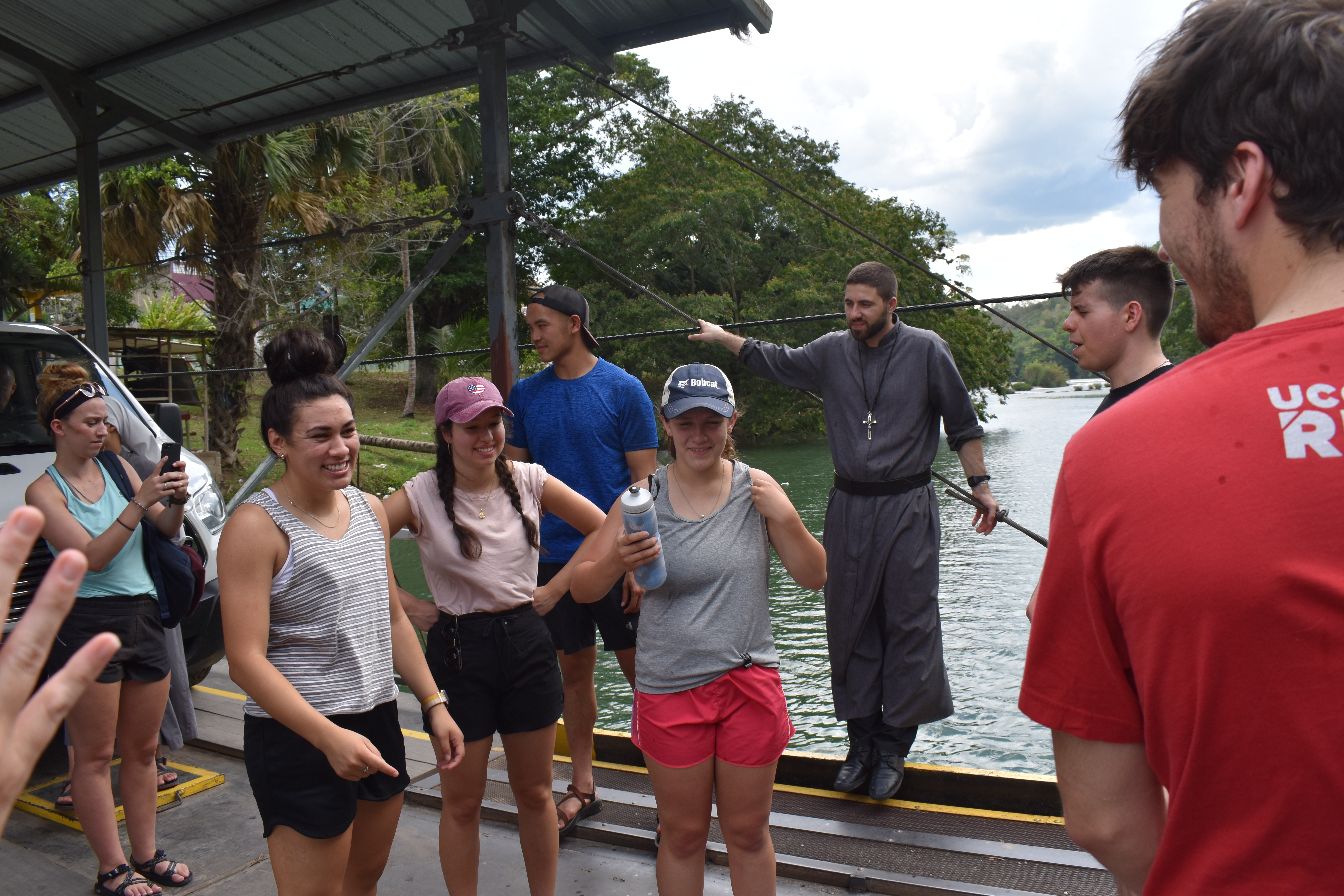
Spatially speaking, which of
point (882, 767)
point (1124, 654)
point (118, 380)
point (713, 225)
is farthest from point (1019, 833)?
point (713, 225)

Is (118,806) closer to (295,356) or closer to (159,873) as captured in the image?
(159,873)

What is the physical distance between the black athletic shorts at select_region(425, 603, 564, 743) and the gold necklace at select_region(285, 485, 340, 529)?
0.57 m

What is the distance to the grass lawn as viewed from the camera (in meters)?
16.8

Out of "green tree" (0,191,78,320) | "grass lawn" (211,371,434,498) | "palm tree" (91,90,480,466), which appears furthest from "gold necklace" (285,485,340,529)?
"green tree" (0,191,78,320)

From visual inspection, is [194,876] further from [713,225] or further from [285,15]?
[713,225]

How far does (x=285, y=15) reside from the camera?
489 cm

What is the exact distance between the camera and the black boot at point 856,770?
3.54 metres

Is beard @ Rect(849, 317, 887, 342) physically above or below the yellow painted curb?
above

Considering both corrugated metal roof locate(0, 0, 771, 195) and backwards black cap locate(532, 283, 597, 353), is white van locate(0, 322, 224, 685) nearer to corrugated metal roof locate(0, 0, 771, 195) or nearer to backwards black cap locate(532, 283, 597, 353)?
backwards black cap locate(532, 283, 597, 353)

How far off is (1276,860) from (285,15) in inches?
221

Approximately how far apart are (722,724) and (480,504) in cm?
102

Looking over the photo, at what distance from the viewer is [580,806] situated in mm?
3463

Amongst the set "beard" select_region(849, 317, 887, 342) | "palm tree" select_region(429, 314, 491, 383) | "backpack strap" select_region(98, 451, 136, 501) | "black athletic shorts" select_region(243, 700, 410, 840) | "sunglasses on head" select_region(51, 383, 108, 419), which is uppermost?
"palm tree" select_region(429, 314, 491, 383)

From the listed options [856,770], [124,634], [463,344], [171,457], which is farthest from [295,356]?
[463,344]
